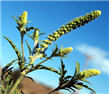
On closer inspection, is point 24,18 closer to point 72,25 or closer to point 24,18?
point 24,18

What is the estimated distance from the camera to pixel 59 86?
2.12 meters

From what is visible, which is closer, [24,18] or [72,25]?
[72,25]

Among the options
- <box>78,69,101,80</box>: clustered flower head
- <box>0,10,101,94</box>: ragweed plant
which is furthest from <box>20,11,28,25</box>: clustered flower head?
<box>78,69,101,80</box>: clustered flower head

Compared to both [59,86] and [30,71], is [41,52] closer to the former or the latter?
[30,71]

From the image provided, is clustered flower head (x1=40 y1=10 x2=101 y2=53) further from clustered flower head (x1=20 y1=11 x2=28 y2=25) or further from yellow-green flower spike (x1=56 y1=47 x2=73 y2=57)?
clustered flower head (x1=20 y1=11 x2=28 y2=25)

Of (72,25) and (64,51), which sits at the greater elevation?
(72,25)

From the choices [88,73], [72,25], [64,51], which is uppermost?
[72,25]

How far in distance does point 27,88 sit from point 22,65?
2750cm

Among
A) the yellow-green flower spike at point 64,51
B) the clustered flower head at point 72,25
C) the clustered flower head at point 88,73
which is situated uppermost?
the clustered flower head at point 72,25

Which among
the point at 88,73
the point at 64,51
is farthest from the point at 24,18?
the point at 88,73

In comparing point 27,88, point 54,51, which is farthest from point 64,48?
point 27,88

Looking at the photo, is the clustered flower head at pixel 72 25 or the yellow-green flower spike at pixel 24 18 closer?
the clustered flower head at pixel 72 25

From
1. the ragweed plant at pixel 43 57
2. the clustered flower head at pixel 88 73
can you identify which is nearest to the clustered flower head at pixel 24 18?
the ragweed plant at pixel 43 57

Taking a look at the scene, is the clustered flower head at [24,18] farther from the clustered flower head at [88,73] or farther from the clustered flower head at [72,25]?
the clustered flower head at [88,73]
